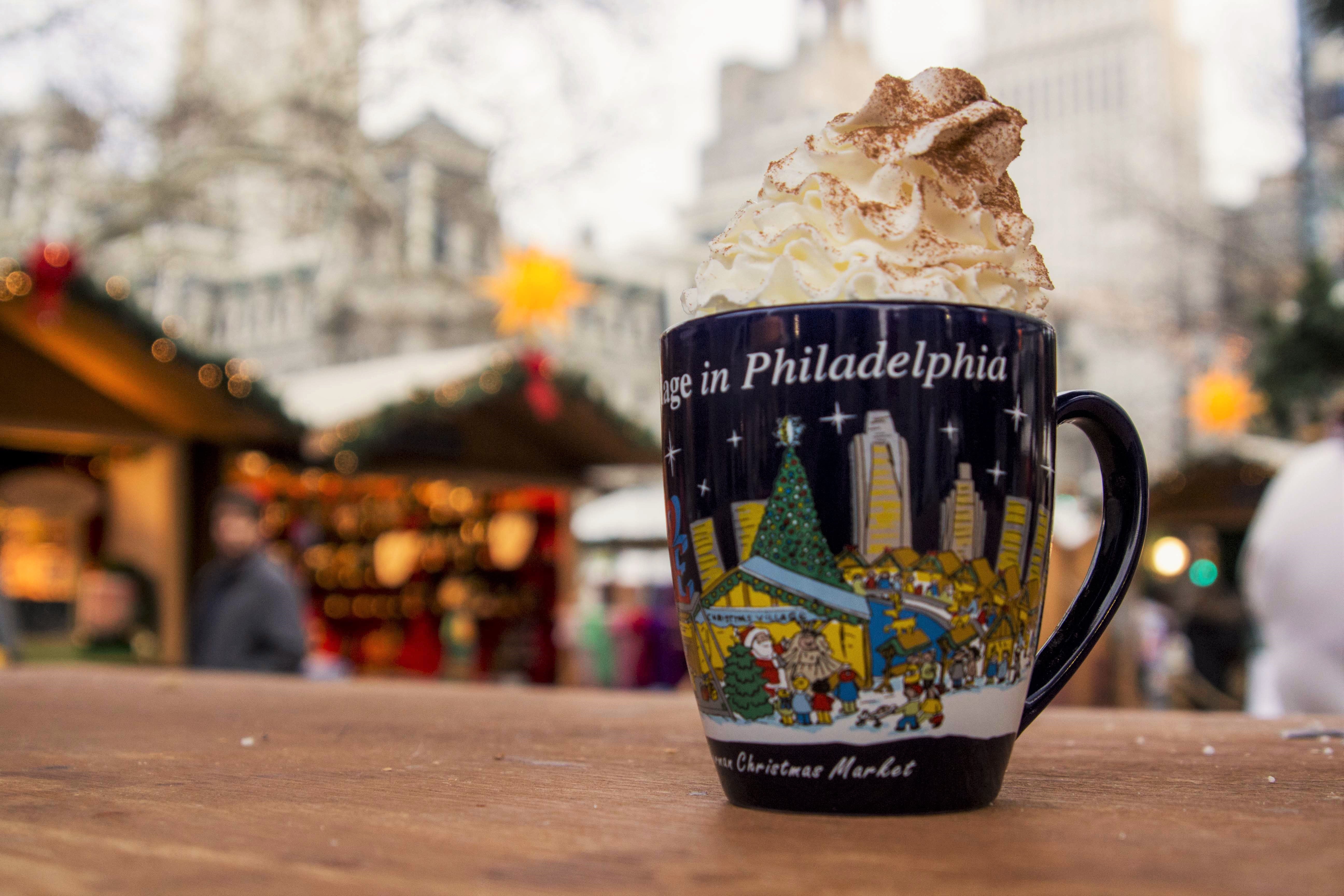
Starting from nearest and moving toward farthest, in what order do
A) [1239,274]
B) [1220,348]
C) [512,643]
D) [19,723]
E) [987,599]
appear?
[987,599], [19,723], [512,643], [1239,274], [1220,348]

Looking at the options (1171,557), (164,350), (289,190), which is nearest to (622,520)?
(289,190)

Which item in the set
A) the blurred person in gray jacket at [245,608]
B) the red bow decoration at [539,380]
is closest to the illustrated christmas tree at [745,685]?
the blurred person in gray jacket at [245,608]

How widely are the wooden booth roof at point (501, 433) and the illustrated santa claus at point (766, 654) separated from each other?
5405 mm

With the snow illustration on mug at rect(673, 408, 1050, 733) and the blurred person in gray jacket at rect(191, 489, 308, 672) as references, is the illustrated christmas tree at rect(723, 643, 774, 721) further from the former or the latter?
the blurred person in gray jacket at rect(191, 489, 308, 672)

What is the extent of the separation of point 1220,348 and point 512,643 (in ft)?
36.1

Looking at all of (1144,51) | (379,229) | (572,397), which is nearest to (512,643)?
(572,397)

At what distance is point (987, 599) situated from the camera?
581 mm

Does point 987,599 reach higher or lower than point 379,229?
lower

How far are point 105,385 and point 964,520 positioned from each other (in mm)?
5683

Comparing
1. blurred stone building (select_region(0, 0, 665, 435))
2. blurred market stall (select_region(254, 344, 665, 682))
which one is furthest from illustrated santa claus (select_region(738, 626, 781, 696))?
blurred stone building (select_region(0, 0, 665, 435))

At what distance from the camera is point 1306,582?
2719 mm

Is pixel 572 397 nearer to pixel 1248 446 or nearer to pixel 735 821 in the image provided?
pixel 1248 446

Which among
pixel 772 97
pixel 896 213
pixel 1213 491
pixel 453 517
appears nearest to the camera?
pixel 896 213

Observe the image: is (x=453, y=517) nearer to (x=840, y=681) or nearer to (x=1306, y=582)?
(x=1306, y=582)
